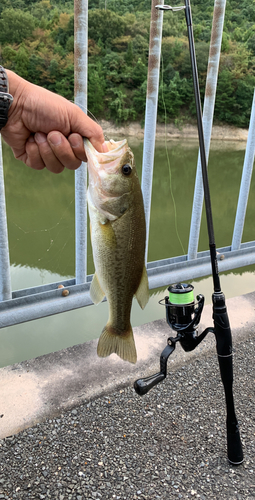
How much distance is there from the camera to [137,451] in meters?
2.04

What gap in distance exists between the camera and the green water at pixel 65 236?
354 centimetres

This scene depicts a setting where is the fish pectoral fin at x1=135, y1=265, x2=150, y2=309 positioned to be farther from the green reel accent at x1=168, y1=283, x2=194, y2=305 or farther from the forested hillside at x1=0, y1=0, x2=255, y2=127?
the forested hillside at x1=0, y1=0, x2=255, y2=127

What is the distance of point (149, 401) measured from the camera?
2402 millimetres

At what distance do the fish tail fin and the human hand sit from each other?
753 millimetres

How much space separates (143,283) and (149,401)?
1273 millimetres

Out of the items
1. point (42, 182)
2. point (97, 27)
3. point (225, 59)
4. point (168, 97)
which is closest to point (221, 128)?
point (225, 59)

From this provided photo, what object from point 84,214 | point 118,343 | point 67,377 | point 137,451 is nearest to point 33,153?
point 118,343

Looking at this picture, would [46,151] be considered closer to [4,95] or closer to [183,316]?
[4,95]

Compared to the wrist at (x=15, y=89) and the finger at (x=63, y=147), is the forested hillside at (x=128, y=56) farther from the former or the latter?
the finger at (x=63, y=147)

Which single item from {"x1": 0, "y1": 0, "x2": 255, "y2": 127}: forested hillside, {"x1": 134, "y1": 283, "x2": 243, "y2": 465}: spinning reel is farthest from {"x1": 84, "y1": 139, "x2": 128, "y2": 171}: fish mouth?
{"x1": 0, "y1": 0, "x2": 255, "y2": 127}: forested hillside

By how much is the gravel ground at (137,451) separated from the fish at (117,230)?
820 mm

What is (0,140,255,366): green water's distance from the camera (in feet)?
11.6

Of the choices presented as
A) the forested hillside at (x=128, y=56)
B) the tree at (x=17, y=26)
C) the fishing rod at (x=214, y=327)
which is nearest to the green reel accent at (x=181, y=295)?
the fishing rod at (x=214, y=327)

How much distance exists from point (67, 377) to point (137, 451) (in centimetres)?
71
